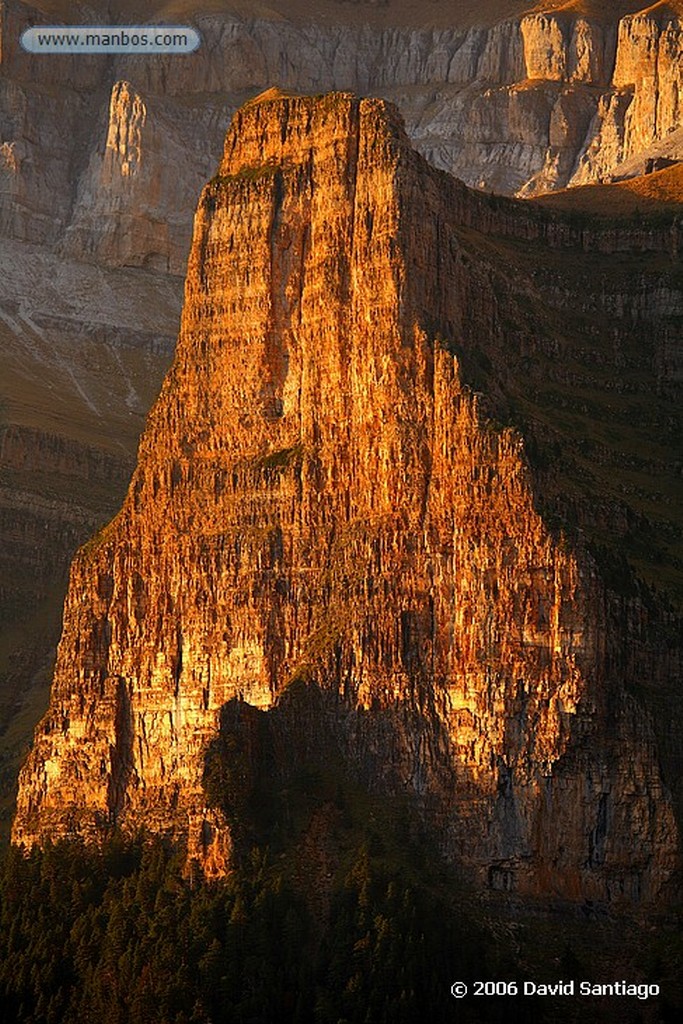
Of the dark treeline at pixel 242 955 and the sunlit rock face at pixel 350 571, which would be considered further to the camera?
the sunlit rock face at pixel 350 571

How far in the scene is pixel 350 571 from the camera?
171250 millimetres

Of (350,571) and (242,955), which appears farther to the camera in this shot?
(350,571)

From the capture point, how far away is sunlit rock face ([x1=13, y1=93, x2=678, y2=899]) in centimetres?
16362

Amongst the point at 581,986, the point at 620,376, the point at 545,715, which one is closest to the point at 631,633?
the point at 545,715

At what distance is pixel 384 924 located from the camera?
157 m

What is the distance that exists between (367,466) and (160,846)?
1854cm

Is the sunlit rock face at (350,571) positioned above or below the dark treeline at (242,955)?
above

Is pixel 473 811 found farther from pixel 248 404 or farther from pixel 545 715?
pixel 248 404

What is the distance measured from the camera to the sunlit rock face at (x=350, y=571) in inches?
6442

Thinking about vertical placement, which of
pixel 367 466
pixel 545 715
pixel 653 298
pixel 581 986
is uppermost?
pixel 653 298

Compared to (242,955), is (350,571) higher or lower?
higher

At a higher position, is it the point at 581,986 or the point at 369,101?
the point at 369,101

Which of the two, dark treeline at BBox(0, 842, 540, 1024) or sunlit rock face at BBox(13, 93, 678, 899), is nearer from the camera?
dark treeline at BBox(0, 842, 540, 1024)

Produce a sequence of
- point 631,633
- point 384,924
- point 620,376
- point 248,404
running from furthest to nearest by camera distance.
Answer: point 620,376, point 248,404, point 631,633, point 384,924
